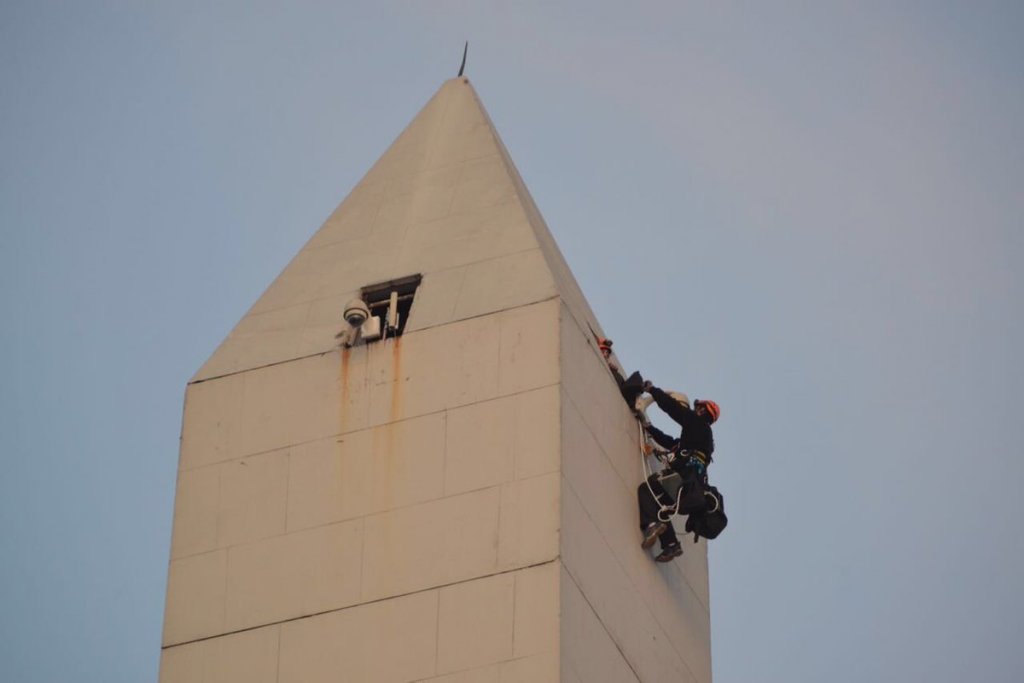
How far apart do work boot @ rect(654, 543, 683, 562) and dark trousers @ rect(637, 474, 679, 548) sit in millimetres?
41

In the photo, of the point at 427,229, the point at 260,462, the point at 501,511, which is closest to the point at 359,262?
the point at 427,229

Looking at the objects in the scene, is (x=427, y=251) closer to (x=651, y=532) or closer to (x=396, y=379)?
(x=396, y=379)

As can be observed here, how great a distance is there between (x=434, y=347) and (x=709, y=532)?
4.47 meters

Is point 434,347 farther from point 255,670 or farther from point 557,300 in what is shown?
point 255,670

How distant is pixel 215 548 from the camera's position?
3178 cm

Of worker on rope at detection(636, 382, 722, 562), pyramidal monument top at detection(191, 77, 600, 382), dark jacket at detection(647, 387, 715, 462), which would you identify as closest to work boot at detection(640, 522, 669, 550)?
worker on rope at detection(636, 382, 722, 562)

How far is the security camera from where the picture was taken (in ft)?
107

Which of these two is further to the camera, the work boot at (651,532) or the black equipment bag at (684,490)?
the work boot at (651,532)

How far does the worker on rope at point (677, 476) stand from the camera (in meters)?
32.4

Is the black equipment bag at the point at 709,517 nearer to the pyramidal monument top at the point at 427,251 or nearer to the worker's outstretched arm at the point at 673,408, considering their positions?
the worker's outstretched arm at the point at 673,408

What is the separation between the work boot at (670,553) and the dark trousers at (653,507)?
4 cm

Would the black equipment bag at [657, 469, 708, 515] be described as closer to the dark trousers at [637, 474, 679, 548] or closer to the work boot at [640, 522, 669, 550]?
the dark trousers at [637, 474, 679, 548]

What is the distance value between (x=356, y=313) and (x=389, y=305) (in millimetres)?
918

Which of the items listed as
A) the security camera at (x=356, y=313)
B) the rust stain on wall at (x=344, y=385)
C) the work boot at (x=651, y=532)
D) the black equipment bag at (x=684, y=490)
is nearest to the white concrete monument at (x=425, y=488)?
the rust stain on wall at (x=344, y=385)
